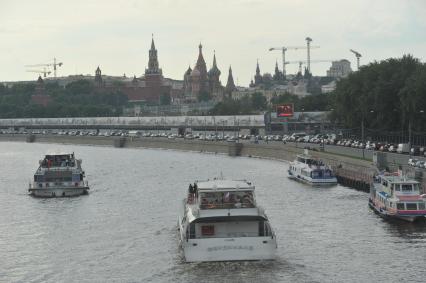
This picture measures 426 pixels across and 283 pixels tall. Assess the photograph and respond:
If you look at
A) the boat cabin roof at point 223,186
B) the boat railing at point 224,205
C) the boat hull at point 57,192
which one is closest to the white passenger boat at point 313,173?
the boat hull at point 57,192

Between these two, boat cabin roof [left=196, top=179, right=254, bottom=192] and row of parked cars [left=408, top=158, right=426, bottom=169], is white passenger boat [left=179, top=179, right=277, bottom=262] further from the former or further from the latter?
row of parked cars [left=408, top=158, right=426, bottom=169]

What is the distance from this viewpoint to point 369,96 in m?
156

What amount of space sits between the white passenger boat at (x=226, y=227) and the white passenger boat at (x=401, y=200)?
1588 cm

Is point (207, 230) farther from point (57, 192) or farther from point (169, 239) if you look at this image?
point (57, 192)

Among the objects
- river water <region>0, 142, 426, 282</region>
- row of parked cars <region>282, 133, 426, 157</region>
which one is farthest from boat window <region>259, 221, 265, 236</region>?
row of parked cars <region>282, 133, 426, 157</region>

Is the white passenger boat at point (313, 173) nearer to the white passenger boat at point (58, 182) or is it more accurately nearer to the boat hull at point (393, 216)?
the white passenger boat at point (58, 182)

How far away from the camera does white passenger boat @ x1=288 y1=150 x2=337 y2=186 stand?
337 ft

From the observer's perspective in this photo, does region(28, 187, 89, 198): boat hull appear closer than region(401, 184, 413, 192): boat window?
No

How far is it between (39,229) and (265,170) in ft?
196

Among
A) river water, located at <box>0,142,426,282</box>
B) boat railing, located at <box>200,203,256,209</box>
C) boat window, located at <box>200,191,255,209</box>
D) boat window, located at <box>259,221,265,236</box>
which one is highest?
boat window, located at <box>200,191,255,209</box>

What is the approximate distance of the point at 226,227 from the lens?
185 feet

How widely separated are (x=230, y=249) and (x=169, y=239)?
1308 cm

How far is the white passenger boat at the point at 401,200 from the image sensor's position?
2785 inches

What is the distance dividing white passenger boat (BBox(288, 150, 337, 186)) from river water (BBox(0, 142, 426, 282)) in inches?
71.9
